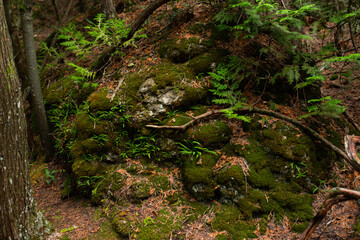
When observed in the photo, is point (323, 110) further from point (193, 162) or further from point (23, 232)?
point (23, 232)

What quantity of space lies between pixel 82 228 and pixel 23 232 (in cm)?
85

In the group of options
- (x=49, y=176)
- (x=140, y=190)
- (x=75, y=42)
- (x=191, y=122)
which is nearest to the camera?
(x=140, y=190)

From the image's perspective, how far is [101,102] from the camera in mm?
4539

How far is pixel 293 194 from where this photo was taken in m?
3.50

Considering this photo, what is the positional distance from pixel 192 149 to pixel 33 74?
12.8 ft

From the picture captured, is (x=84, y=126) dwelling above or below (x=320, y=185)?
above

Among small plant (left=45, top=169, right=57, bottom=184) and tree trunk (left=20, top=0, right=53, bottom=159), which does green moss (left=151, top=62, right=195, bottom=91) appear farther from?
small plant (left=45, top=169, right=57, bottom=184)

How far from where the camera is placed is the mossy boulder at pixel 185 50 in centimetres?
487

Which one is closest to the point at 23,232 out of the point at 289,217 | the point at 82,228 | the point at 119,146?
the point at 82,228

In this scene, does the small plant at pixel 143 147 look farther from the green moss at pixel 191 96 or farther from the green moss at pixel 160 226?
the green moss at pixel 160 226

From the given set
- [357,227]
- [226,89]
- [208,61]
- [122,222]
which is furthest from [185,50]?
[357,227]

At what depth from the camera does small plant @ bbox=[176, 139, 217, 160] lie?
3.90m

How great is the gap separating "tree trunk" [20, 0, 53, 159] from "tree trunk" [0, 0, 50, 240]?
2093 millimetres

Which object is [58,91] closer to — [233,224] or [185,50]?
[185,50]
